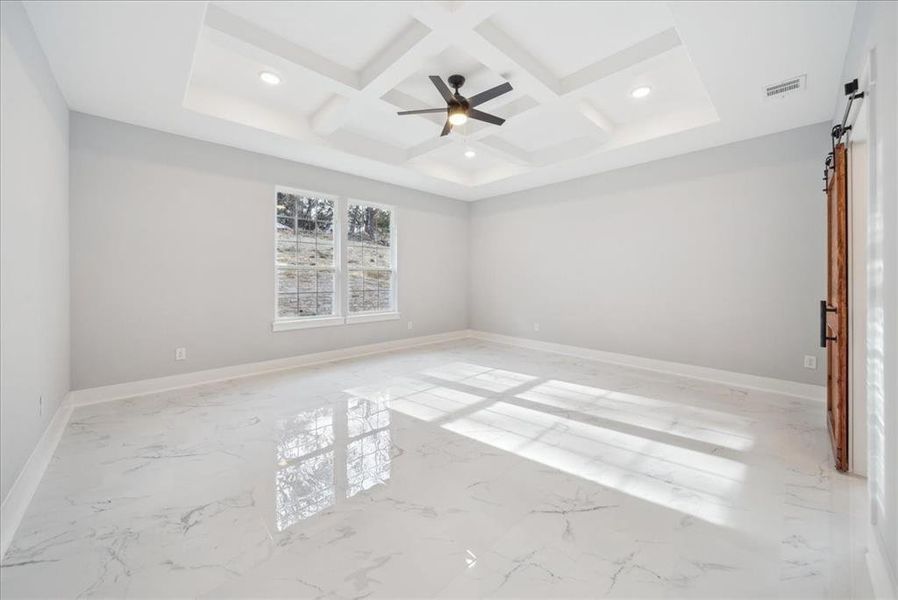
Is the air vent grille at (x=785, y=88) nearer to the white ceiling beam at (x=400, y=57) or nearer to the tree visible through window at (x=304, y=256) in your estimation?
the white ceiling beam at (x=400, y=57)

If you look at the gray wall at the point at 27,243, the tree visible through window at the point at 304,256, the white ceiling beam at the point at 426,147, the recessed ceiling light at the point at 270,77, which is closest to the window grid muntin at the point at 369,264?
the tree visible through window at the point at 304,256

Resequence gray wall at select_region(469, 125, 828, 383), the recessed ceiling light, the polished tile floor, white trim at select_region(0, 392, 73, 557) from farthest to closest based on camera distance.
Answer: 1. gray wall at select_region(469, 125, 828, 383)
2. the recessed ceiling light
3. white trim at select_region(0, 392, 73, 557)
4. the polished tile floor

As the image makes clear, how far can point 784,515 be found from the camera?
6.17 feet

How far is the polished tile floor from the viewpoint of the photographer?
4.84 ft

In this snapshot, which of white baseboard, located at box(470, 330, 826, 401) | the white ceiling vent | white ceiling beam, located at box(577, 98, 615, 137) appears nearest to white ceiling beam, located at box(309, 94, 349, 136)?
white ceiling beam, located at box(577, 98, 615, 137)

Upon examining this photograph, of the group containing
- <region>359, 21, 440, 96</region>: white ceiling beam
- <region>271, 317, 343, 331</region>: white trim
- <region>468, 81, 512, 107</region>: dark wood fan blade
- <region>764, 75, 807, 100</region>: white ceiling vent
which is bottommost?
<region>271, 317, 343, 331</region>: white trim

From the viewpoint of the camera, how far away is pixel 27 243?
87.7 inches

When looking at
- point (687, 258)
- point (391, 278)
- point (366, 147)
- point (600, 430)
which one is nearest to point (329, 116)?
point (366, 147)

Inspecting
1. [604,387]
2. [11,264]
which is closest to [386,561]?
[11,264]

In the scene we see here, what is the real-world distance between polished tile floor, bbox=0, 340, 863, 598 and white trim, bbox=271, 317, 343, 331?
1.32m

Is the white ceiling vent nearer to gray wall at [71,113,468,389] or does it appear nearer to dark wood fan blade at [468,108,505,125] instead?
dark wood fan blade at [468,108,505,125]

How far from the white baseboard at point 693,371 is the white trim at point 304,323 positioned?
3064 millimetres

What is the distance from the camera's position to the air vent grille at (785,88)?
2.91 metres

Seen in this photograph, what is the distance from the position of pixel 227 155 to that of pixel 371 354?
315cm
